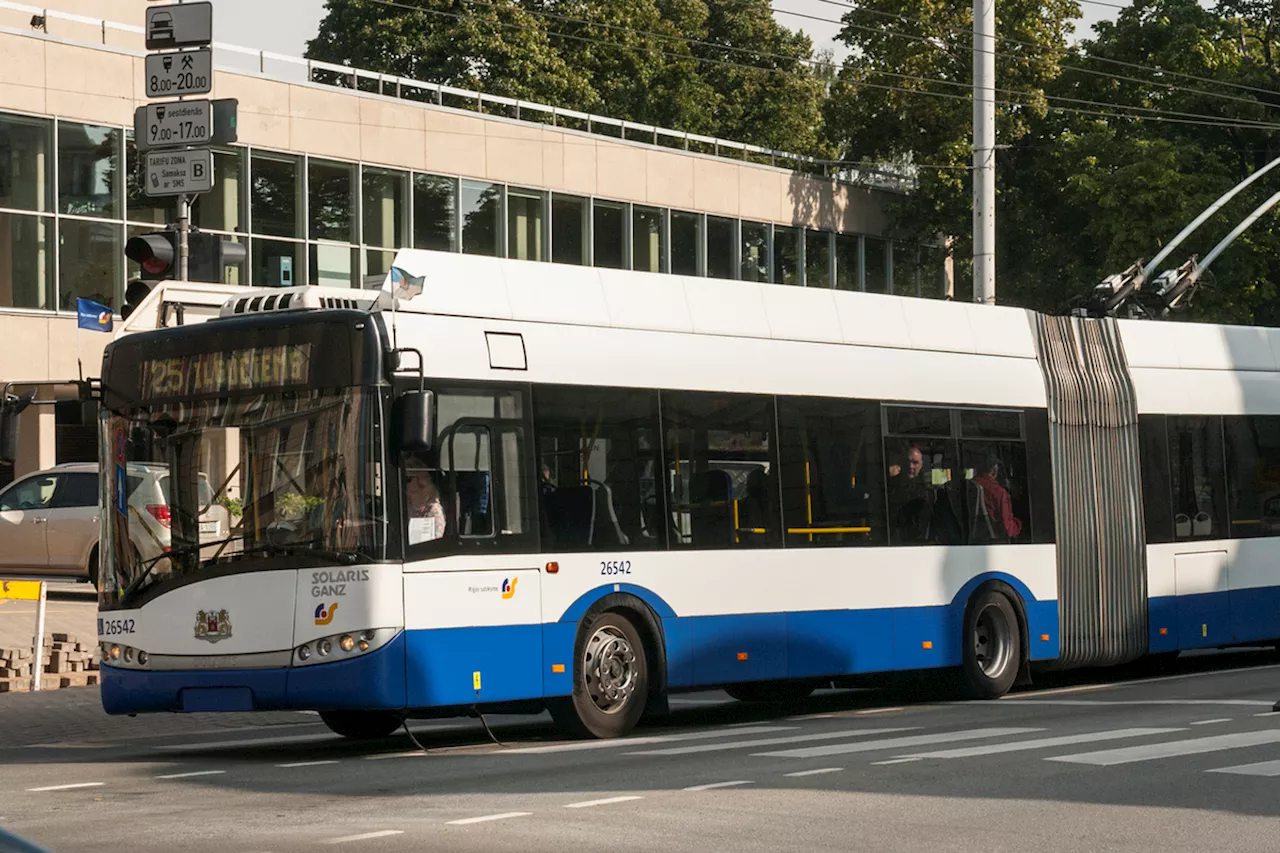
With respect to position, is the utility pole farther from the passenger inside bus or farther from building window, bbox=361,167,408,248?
building window, bbox=361,167,408,248

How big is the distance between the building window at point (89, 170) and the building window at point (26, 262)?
625mm

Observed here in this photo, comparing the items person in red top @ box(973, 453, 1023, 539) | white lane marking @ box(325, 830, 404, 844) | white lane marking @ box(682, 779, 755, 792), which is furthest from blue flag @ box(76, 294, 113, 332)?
white lane marking @ box(325, 830, 404, 844)

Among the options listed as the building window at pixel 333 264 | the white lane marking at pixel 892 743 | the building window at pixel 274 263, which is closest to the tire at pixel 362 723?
the white lane marking at pixel 892 743

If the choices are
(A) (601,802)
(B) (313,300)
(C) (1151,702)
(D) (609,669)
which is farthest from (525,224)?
(A) (601,802)

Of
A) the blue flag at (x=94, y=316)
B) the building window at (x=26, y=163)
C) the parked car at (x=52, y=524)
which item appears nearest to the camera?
the blue flag at (x=94, y=316)

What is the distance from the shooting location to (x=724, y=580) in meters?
14.3

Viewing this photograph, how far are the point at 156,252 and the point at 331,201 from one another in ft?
72.1

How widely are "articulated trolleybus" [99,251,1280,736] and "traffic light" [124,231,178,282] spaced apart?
307 centimetres

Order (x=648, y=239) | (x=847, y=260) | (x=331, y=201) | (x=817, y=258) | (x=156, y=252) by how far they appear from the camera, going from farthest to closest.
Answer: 1. (x=847, y=260)
2. (x=817, y=258)
3. (x=648, y=239)
4. (x=331, y=201)
5. (x=156, y=252)

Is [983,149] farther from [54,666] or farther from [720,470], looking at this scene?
[54,666]

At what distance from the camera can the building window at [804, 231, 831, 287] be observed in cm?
4822

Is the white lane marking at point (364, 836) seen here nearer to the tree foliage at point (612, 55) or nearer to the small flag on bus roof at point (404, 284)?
the small flag on bus roof at point (404, 284)

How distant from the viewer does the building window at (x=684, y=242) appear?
4459 cm

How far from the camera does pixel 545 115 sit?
43.0 metres
